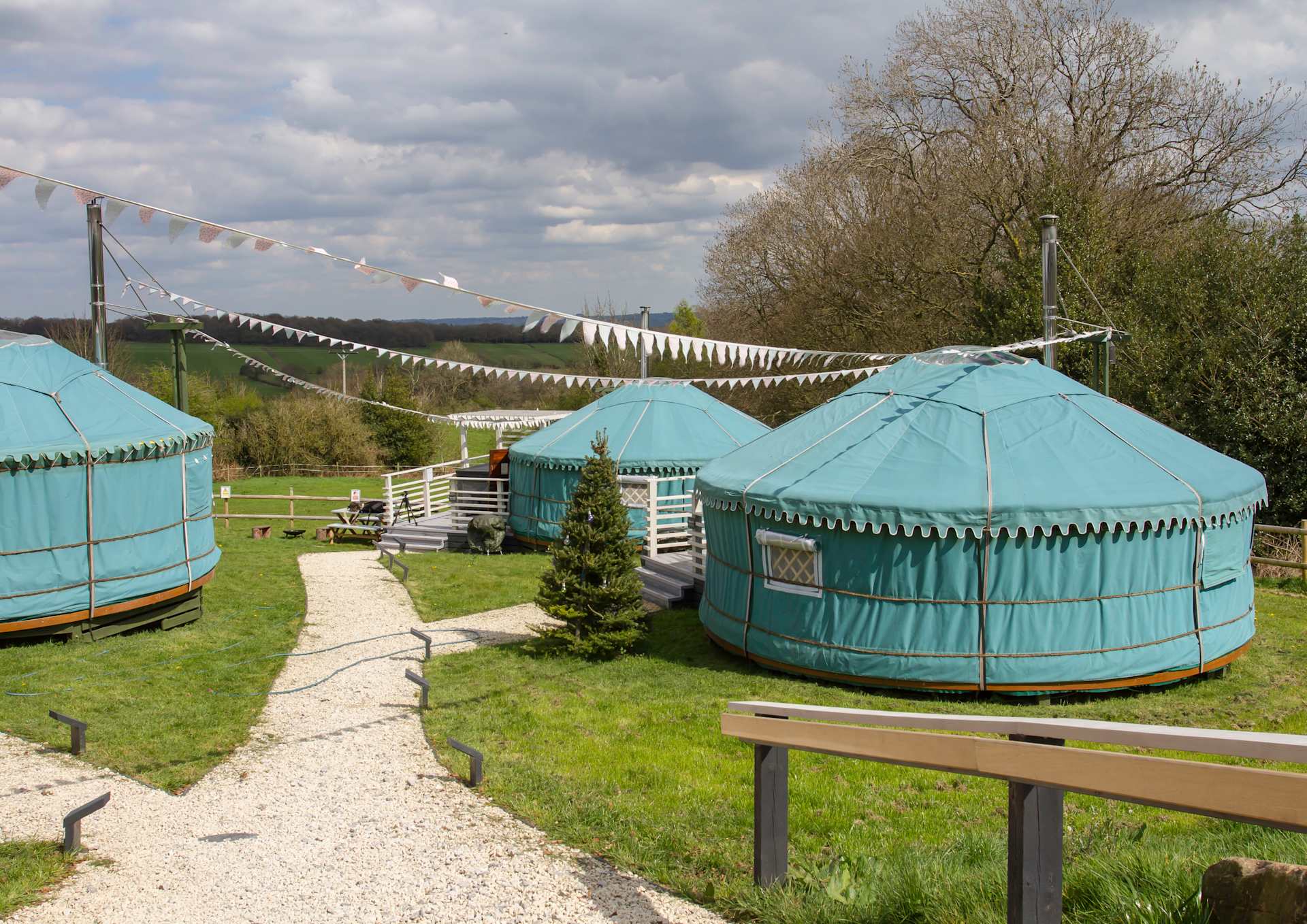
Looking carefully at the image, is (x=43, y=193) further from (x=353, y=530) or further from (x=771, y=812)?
(x=353, y=530)

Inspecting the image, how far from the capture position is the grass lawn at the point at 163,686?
8.10 meters

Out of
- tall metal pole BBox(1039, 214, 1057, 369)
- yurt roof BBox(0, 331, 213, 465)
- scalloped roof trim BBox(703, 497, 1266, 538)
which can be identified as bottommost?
scalloped roof trim BBox(703, 497, 1266, 538)

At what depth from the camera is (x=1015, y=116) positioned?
24172 mm

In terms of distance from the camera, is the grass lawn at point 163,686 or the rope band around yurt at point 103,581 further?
the rope band around yurt at point 103,581

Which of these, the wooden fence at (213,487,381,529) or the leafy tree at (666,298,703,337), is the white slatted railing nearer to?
the wooden fence at (213,487,381,529)

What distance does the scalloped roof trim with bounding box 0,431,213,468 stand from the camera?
37.1 feet

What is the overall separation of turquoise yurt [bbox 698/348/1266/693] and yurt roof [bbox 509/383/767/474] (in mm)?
8112

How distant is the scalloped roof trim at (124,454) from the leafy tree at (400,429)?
2936 cm

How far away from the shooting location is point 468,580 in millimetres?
16391

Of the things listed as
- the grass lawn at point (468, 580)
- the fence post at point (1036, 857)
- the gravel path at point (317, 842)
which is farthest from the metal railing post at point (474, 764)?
the grass lawn at point (468, 580)

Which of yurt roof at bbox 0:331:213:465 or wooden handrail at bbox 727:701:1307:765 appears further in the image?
yurt roof at bbox 0:331:213:465

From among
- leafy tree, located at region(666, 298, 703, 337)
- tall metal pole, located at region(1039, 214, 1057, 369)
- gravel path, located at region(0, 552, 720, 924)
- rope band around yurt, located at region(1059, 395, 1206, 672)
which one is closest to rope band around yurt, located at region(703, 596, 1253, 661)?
rope band around yurt, located at region(1059, 395, 1206, 672)

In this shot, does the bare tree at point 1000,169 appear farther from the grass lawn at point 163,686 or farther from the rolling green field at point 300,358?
the rolling green field at point 300,358

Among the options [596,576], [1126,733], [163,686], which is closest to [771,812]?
[1126,733]
